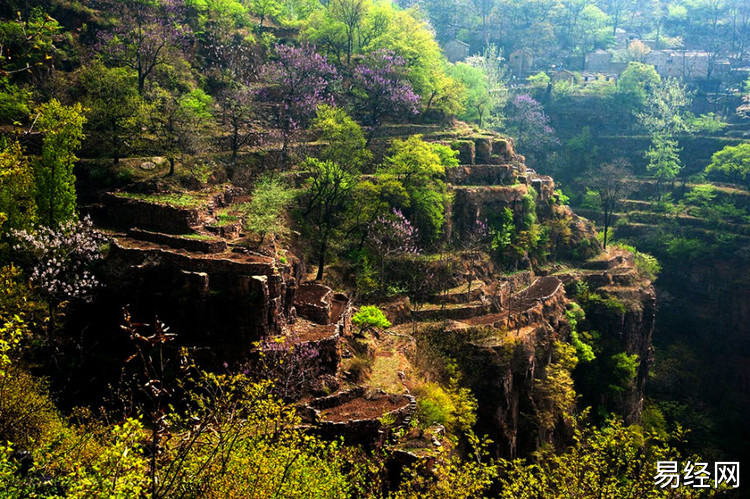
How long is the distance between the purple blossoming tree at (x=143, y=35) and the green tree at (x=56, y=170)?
1337 cm

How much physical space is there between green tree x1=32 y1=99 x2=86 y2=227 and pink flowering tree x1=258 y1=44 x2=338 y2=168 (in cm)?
1935

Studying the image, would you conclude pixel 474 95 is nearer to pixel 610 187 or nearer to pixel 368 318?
pixel 610 187

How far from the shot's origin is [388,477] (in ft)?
82.1

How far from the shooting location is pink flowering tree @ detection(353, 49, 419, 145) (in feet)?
188

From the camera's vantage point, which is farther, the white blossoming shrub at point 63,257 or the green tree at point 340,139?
the green tree at point 340,139

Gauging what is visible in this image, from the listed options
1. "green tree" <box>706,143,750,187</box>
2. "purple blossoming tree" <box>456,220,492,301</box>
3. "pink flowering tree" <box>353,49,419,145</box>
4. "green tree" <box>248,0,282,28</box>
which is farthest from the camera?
"green tree" <box>706,143,750,187</box>

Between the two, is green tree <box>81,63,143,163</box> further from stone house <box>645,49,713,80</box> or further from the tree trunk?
stone house <box>645,49,713,80</box>

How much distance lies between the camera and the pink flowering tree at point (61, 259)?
27.8 metres

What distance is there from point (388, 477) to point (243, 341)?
927 cm

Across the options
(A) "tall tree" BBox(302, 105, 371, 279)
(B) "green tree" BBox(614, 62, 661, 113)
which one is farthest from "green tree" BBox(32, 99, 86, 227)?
(B) "green tree" BBox(614, 62, 661, 113)

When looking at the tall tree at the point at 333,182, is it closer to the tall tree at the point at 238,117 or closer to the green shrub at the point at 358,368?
the tall tree at the point at 238,117

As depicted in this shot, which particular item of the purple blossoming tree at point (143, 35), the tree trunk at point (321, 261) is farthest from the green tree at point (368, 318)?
the purple blossoming tree at point (143, 35)

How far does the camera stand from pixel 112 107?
128 feet

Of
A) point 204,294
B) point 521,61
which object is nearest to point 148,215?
point 204,294
